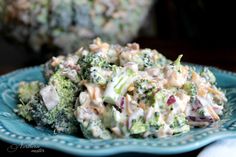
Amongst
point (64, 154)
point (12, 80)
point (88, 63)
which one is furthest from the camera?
point (12, 80)

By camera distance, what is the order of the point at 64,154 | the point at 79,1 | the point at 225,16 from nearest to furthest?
the point at 64,154 < the point at 79,1 < the point at 225,16

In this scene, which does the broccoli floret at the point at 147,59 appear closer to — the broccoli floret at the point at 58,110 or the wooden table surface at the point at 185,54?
the broccoli floret at the point at 58,110

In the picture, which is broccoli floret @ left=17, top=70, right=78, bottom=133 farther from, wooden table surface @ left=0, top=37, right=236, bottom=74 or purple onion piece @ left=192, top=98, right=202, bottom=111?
wooden table surface @ left=0, top=37, right=236, bottom=74

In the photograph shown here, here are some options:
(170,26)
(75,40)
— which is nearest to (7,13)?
(75,40)

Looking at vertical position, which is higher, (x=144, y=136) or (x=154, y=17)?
(x=154, y=17)

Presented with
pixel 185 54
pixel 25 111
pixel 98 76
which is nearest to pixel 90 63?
pixel 98 76

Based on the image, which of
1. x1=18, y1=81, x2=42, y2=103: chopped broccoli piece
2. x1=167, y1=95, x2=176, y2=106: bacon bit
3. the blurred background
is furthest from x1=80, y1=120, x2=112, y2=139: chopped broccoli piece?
the blurred background

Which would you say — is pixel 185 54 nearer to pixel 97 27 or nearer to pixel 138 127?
pixel 97 27

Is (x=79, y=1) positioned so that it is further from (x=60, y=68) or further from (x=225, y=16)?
(x=225, y=16)
